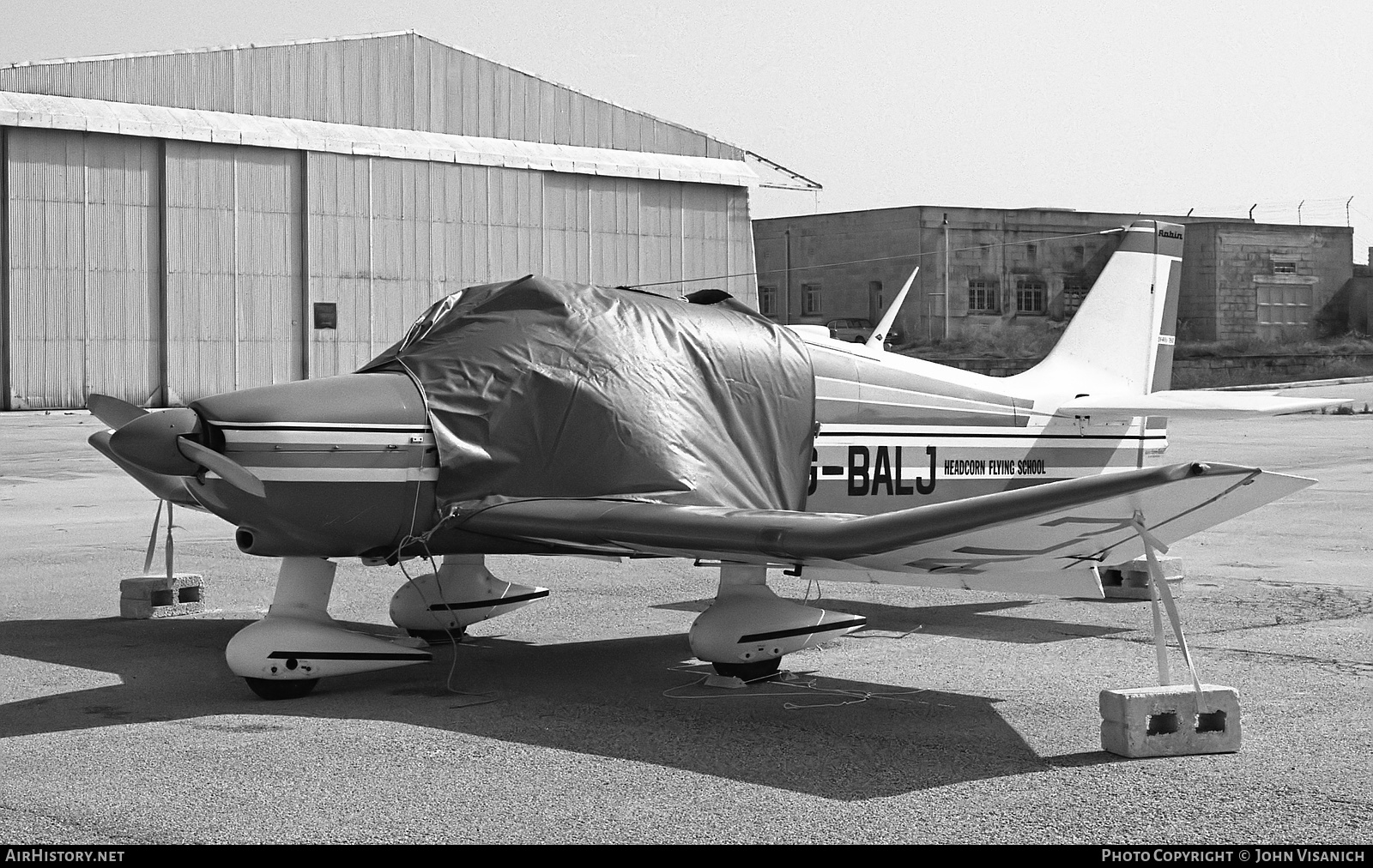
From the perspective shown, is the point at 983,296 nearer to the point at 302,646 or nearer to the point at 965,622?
the point at 965,622

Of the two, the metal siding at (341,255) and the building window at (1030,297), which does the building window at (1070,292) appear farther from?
the metal siding at (341,255)

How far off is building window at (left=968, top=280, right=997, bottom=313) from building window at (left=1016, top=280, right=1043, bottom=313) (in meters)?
1.23

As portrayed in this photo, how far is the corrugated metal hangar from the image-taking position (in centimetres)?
3262

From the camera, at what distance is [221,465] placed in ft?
24.0

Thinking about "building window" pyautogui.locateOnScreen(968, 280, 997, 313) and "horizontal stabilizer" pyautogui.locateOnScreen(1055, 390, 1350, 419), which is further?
"building window" pyautogui.locateOnScreen(968, 280, 997, 313)

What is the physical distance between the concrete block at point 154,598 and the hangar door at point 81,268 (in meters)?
24.0

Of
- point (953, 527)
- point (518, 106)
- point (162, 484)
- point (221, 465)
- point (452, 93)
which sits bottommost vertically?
point (162, 484)

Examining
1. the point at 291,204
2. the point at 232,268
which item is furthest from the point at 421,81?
the point at 232,268

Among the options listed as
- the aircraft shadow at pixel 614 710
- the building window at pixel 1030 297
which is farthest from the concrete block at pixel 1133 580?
the building window at pixel 1030 297

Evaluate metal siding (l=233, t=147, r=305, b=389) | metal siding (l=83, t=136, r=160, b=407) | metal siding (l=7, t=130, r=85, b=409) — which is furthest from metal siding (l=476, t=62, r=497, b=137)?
metal siding (l=7, t=130, r=85, b=409)

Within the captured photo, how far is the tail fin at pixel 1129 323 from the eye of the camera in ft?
36.5

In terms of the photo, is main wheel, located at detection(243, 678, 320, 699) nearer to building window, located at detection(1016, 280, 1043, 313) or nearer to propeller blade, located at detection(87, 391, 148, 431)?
propeller blade, located at detection(87, 391, 148, 431)

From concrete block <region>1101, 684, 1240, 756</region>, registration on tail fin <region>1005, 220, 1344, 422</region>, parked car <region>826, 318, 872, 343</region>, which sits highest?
parked car <region>826, 318, 872, 343</region>

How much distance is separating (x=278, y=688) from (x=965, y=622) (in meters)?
4.95
